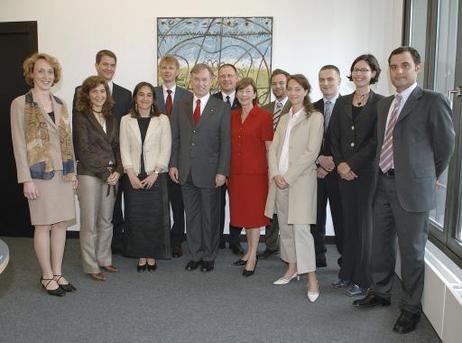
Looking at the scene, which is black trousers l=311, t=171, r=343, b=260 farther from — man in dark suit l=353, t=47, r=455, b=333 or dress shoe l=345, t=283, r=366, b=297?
man in dark suit l=353, t=47, r=455, b=333

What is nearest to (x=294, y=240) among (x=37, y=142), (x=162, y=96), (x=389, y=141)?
(x=389, y=141)

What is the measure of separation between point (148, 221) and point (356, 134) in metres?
1.83

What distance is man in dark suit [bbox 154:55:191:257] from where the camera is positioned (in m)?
3.98

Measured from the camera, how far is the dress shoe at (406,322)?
8.77ft

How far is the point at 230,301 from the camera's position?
3.13 m

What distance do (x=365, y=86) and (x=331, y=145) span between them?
494 millimetres

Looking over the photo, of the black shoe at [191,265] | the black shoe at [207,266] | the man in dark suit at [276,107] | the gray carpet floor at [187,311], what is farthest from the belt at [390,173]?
the black shoe at [191,265]

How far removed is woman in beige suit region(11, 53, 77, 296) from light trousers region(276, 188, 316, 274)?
1.56 meters

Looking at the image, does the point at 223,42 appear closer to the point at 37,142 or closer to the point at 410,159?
the point at 37,142

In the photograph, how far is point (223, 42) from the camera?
4.64 meters

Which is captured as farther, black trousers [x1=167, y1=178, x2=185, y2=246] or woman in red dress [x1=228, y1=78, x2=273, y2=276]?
black trousers [x1=167, y1=178, x2=185, y2=246]

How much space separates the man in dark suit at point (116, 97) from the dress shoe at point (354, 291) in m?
2.00

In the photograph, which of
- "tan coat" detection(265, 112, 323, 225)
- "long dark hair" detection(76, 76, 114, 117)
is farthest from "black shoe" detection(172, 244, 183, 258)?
"long dark hair" detection(76, 76, 114, 117)

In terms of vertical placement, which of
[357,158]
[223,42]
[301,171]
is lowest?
[301,171]
